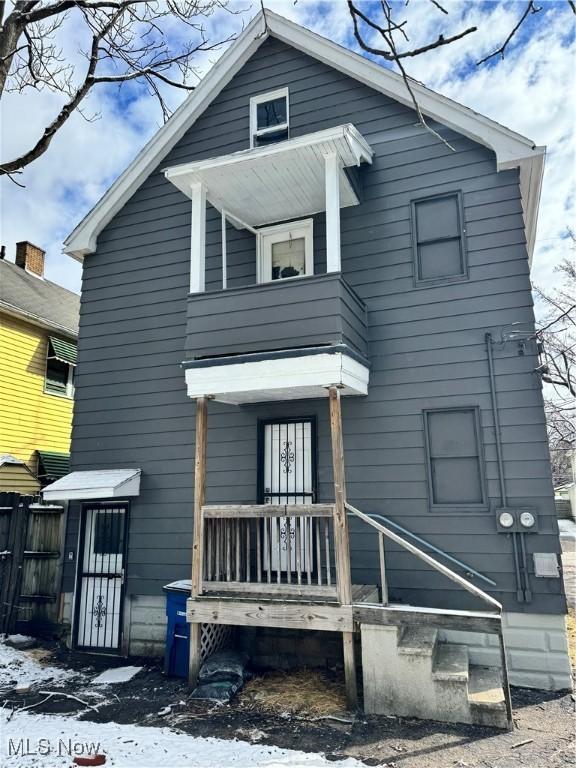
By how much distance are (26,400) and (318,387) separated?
31.9ft

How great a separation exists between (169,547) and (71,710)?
2600mm

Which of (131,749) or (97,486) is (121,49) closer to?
(97,486)

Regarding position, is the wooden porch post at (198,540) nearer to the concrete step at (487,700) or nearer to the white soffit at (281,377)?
the white soffit at (281,377)

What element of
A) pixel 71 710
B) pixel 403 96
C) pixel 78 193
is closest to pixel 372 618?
pixel 71 710

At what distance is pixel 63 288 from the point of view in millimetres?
17359

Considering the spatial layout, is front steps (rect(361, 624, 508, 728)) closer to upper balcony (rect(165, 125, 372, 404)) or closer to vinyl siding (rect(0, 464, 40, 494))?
upper balcony (rect(165, 125, 372, 404))

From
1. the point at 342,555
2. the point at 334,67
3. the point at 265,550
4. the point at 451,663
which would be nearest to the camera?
the point at 451,663

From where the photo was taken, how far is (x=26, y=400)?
13039 mm

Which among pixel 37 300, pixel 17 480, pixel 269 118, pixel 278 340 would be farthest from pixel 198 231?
pixel 37 300

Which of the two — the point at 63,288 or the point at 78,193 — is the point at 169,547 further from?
the point at 63,288

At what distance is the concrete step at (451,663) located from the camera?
4902 millimetres

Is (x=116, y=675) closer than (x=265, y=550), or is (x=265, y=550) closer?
(x=265, y=550)

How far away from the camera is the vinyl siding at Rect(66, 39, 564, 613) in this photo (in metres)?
6.34

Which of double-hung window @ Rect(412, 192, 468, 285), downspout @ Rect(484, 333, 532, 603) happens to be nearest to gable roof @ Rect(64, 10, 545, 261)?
double-hung window @ Rect(412, 192, 468, 285)
